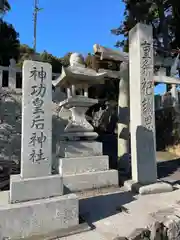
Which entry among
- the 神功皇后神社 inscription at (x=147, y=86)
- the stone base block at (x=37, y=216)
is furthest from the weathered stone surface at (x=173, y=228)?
the 神功皇后神社 inscription at (x=147, y=86)

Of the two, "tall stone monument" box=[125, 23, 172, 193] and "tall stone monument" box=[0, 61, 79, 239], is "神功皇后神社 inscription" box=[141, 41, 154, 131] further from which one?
"tall stone monument" box=[0, 61, 79, 239]

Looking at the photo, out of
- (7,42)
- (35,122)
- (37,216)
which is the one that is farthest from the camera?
(7,42)

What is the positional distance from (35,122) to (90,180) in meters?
2.49

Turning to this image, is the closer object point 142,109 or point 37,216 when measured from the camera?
point 37,216

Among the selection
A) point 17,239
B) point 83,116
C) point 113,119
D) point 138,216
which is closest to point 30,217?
point 17,239

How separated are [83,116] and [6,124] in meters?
5.26

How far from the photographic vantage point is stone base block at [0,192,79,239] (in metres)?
2.88

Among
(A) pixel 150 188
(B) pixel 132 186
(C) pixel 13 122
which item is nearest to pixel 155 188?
(A) pixel 150 188

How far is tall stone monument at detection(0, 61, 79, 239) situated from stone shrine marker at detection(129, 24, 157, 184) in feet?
8.04

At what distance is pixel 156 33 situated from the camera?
14.5 metres

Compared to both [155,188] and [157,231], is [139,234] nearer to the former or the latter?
[157,231]

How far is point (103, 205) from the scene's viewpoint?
4.15 meters

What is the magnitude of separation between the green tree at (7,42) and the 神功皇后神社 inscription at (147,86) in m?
13.1

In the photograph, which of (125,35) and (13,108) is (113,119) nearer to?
(125,35)
